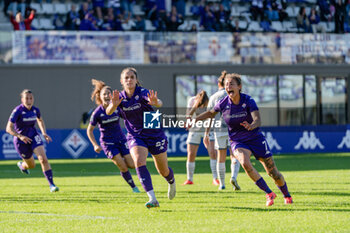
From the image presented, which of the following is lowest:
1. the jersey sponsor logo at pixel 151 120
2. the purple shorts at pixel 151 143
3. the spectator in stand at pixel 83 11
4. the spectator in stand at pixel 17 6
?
the purple shorts at pixel 151 143

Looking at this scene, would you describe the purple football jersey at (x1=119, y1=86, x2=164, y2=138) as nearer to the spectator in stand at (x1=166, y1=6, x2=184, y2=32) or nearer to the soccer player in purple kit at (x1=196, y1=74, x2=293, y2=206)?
the soccer player in purple kit at (x1=196, y1=74, x2=293, y2=206)

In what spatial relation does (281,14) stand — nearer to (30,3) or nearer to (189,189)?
(30,3)

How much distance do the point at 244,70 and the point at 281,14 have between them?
4269 millimetres

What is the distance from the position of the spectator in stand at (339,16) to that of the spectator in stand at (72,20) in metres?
13.4

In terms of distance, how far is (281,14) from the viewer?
37375 millimetres

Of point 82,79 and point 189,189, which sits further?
point 82,79

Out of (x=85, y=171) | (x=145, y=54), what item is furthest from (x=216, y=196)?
(x=145, y=54)

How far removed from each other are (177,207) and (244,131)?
1.53 meters

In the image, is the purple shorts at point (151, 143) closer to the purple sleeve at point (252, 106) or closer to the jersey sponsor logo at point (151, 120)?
the jersey sponsor logo at point (151, 120)

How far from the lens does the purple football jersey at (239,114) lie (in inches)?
412

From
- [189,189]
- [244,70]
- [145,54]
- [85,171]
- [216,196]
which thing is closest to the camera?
[216,196]

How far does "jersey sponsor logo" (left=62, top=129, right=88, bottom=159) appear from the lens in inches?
1092

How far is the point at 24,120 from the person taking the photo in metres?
14.8

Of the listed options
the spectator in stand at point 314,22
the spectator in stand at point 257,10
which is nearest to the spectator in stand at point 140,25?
the spectator in stand at point 257,10
